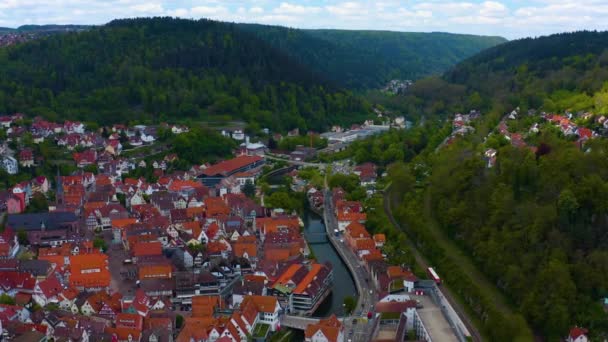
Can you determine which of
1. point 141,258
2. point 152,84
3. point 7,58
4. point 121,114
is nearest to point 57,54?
point 7,58

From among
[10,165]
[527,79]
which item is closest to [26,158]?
[10,165]

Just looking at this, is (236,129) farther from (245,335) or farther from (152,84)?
(245,335)

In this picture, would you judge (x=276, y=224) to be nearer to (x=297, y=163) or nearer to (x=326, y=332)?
(x=326, y=332)

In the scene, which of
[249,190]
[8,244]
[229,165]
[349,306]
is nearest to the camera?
[349,306]

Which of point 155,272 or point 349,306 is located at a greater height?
point 155,272

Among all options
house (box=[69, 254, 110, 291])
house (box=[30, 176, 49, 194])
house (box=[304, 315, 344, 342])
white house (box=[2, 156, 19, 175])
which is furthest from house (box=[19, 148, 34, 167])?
house (box=[304, 315, 344, 342])

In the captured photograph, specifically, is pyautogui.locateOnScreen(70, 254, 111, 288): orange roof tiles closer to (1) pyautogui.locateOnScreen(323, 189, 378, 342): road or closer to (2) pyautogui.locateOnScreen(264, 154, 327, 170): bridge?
(1) pyautogui.locateOnScreen(323, 189, 378, 342): road
